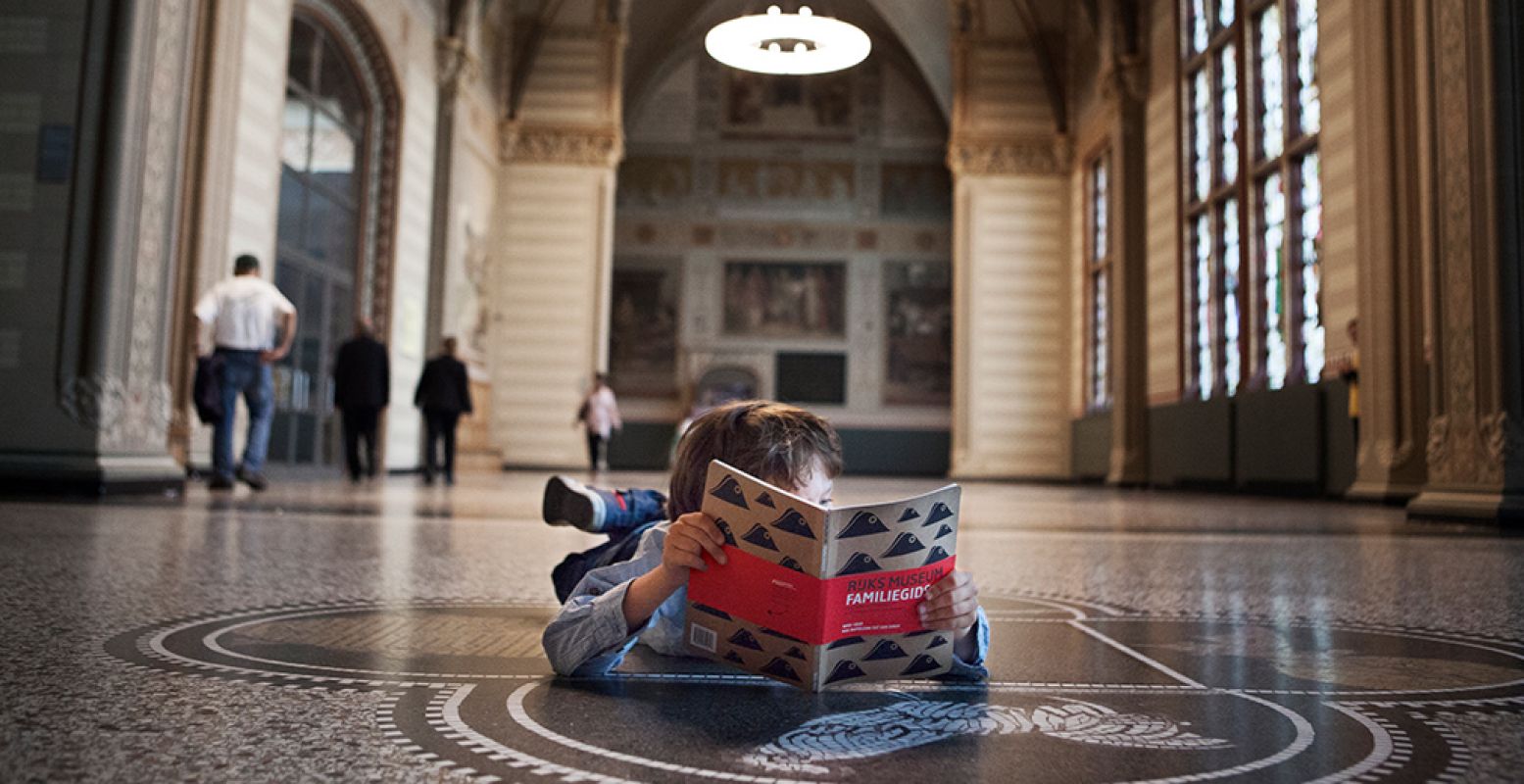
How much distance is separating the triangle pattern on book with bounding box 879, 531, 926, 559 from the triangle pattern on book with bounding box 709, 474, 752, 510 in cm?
19

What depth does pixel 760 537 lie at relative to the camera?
1513 millimetres

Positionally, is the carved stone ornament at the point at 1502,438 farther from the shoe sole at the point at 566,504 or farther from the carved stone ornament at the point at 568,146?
the carved stone ornament at the point at 568,146

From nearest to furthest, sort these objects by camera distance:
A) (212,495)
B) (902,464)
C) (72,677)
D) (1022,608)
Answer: (72,677) < (1022,608) < (212,495) < (902,464)

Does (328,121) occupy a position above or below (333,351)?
above

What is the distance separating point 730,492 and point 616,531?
2.59ft

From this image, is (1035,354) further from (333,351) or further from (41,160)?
(41,160)

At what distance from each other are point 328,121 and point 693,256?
13.9m

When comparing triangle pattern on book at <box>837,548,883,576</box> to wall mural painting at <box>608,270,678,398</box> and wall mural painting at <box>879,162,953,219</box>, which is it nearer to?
wall mural painting at <box>608,270,678,398</box>

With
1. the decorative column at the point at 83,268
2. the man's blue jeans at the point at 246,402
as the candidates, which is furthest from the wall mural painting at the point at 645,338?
the decorative column at the point at 83,268

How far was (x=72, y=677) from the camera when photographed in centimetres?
167

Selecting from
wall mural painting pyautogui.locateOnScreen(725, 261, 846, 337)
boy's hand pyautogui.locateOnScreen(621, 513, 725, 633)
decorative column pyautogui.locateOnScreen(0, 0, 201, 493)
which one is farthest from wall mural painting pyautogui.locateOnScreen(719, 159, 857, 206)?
boy's hand pyautogui.locateOnScreen(621, 513, 725, 633)

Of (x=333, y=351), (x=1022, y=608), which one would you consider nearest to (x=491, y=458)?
(x=333, y=351)

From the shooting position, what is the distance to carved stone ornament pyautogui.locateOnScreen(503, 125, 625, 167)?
21688mm

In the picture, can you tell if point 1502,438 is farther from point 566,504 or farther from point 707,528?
point 707,528
